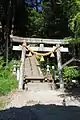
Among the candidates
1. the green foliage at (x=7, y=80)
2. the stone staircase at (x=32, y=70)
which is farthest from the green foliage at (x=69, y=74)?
the green foliage at (x=7, y=80)

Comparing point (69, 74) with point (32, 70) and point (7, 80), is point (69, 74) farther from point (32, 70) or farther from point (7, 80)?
point (7, 80)

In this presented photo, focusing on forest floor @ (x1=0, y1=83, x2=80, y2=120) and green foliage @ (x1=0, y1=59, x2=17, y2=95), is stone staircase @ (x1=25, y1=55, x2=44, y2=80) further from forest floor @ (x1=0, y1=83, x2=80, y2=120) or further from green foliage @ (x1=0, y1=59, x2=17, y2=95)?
green foliage @ (x1=0, y1=59, x2=17, y2=95)

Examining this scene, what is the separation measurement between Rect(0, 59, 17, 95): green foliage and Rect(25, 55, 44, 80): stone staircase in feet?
2.64

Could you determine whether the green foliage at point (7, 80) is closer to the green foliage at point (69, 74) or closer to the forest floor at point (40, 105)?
the forest floor at point (40, 105)

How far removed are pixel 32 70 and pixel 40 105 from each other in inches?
296

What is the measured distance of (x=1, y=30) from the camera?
29.8 meters

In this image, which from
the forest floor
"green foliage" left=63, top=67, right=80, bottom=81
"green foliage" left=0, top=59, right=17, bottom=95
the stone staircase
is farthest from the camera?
"green foliage" left=63, top=67, right=80, bottom=81

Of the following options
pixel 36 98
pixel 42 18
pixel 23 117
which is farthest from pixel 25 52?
pixel 42 18

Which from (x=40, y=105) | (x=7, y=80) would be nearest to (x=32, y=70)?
(x=7, y=80)

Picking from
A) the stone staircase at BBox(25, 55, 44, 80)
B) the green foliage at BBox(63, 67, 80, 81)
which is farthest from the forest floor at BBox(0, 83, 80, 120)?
the green foliage at BBox(63, 67, 80, 81)

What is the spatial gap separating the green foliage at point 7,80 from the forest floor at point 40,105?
57cm

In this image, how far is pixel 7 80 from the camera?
1809 centimetres

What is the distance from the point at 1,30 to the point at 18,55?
4923 mm

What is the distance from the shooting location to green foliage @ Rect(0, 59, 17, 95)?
54.1 feet
